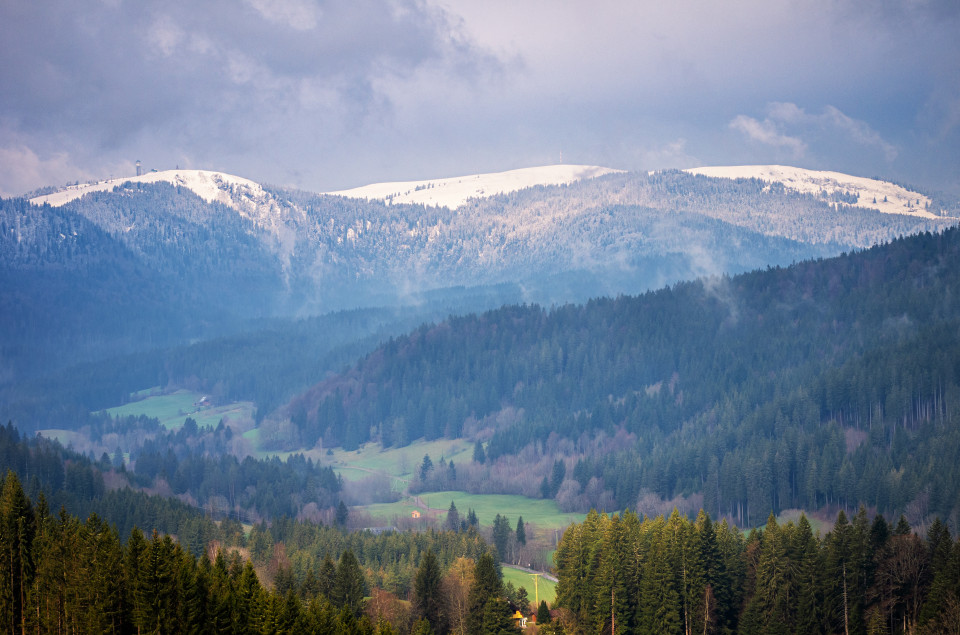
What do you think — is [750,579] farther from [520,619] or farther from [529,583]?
[529,583]

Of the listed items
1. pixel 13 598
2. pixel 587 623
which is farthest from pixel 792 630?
pixel 13 598

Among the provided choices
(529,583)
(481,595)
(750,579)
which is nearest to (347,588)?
(481,595)

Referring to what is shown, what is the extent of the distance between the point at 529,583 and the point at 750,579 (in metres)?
37.6

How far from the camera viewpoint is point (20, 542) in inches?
3563

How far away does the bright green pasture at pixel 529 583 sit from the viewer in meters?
135

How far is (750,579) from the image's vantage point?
114625mm

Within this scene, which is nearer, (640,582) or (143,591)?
(143,591)

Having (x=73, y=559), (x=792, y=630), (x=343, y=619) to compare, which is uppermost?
(x=73, y=559)

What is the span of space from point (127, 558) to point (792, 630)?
64.8 m

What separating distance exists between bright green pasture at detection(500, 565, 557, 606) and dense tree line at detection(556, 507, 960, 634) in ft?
56.6

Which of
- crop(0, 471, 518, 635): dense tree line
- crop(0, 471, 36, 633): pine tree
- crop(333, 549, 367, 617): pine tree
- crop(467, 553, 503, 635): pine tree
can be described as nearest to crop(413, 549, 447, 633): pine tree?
crop(0, 471, 518, 635): dense tree line

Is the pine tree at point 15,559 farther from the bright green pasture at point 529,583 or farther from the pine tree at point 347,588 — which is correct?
the bright green pasture at point 529,583

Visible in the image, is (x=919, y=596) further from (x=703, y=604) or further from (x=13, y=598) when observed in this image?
(x=13, y=598)

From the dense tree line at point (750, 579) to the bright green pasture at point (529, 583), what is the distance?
17.3 meters
